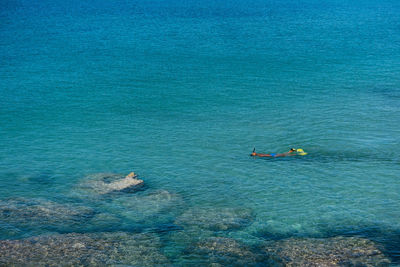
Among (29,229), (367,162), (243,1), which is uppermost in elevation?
(243,1)

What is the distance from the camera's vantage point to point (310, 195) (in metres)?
34.6

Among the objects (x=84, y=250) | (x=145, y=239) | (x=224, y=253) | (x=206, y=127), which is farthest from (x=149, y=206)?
(x=206, y=127)

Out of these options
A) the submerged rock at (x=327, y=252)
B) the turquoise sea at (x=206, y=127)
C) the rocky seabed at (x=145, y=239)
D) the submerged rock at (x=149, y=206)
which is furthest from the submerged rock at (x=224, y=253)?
the submerged rock at (x=149, y=206)

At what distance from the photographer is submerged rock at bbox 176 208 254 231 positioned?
29.7 metres

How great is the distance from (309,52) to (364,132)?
36.9m

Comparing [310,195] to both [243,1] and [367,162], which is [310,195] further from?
[243,1]

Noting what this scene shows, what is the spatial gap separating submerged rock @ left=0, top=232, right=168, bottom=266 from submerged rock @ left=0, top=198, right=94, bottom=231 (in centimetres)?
251

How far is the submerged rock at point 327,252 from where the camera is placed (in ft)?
81.0

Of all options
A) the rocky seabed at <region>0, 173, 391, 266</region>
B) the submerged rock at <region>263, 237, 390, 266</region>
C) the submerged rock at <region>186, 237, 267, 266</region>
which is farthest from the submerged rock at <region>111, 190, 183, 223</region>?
the submerged rock at <region>263, 237, 390, 266</region>

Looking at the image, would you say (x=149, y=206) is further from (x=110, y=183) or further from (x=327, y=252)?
(x=327, y=252)

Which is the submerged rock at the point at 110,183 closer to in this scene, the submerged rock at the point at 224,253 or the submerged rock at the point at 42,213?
the submerged rock at the point at 42,213

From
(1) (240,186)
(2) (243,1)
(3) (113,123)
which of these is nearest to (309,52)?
(3) (113,123)

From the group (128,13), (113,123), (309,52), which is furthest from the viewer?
(128,13)

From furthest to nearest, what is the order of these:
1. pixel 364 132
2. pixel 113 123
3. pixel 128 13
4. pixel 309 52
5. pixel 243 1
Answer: pixel 243 1 → pixel 128 13 → pixel 309 52 → pixel 113 123 → pixel 364 132
